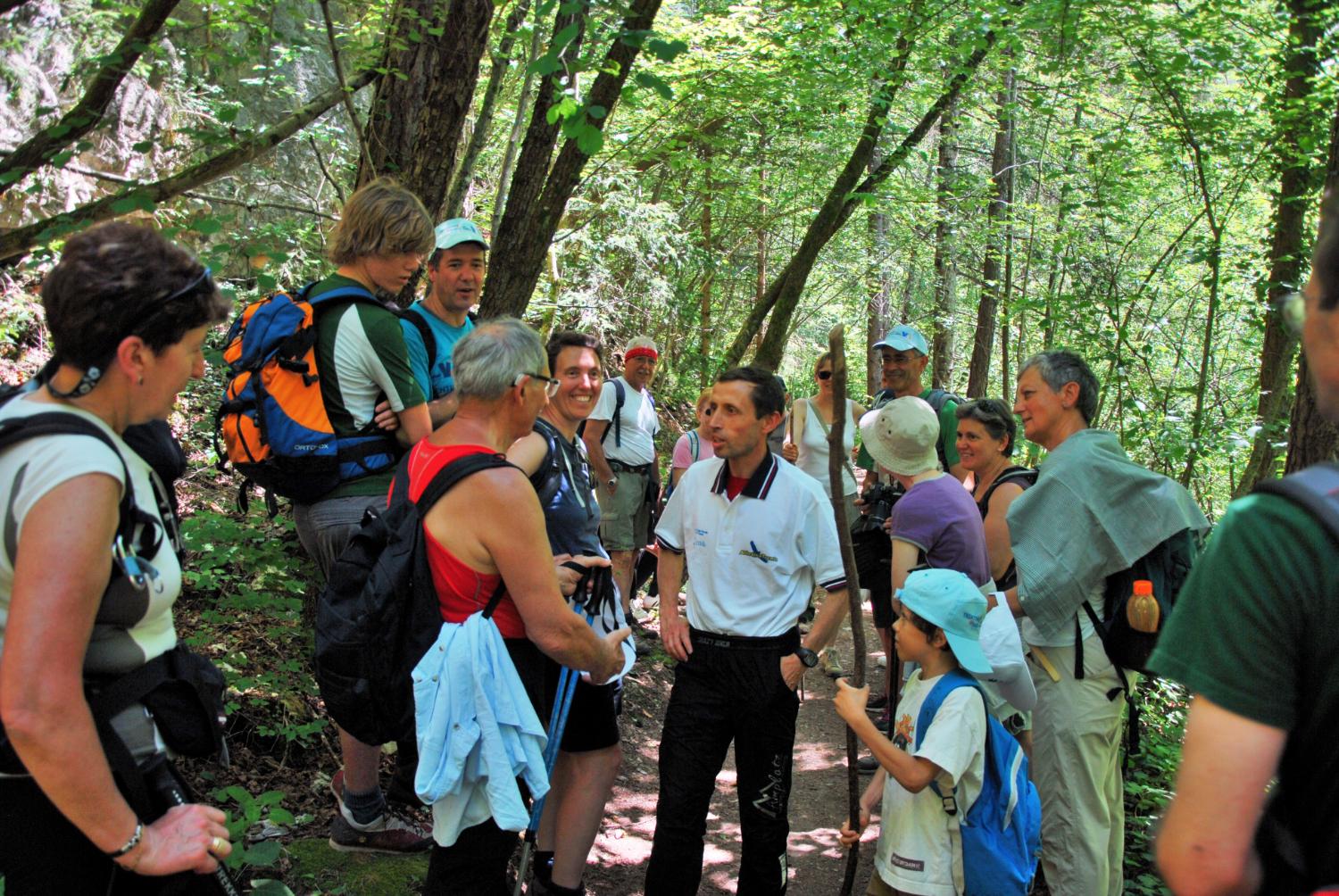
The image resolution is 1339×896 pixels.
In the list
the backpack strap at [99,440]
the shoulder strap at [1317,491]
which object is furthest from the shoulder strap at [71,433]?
the shoulder strap at [1317,491]

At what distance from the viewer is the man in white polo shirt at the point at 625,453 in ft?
23.9

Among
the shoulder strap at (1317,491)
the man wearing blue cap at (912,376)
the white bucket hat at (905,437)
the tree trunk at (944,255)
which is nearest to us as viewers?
the shoulder strap at (1317,491)

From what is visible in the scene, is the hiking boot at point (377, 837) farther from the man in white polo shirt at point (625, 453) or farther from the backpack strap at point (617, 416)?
the backpack strap at point (617, 416)

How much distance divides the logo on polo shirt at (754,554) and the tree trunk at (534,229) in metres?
2.38

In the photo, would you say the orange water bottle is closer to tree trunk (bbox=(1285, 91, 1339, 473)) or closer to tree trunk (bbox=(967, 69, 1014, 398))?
tree trunk (bbox=(1285, 91, 1339, 473))

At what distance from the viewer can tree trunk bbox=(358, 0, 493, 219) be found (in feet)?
15.6

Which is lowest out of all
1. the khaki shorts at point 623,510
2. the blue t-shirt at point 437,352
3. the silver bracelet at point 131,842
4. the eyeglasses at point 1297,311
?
the khaki shorts at point 623,510

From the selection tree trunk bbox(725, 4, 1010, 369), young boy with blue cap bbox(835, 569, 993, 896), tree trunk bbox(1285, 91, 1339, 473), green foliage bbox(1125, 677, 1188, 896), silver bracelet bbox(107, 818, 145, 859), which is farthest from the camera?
tree trunk bbox(725, 4, 1010, 369)

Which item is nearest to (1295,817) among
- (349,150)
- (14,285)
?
(14,285)

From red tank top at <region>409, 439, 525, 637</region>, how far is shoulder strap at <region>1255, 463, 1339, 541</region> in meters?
2.00

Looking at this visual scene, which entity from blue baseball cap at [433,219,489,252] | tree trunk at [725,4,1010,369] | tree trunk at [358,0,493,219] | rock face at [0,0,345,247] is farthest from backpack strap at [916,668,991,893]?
tree trunk at [725,4,1010,369]

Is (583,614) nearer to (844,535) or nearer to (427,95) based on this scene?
(844,535)

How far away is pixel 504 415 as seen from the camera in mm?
2881

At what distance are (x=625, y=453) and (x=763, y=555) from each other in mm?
3845
